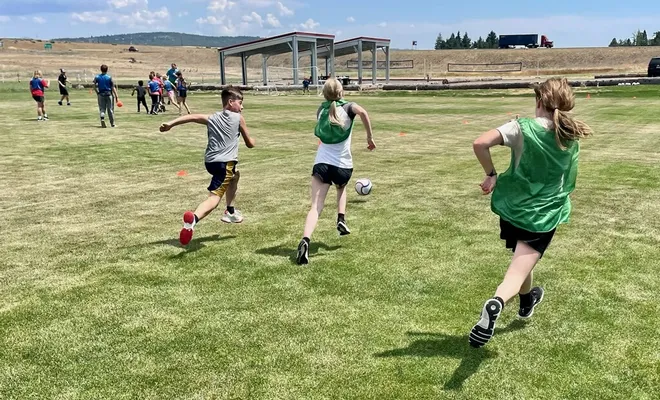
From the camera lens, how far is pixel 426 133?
18875 mm

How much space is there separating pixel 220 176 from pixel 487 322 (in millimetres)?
4356

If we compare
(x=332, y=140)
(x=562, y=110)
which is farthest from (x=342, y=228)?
(x=562, y=110)

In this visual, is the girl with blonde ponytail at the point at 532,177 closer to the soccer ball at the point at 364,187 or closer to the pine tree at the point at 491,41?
the soccer ball at the point at 364,187

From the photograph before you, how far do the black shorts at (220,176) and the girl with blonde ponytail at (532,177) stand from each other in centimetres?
388

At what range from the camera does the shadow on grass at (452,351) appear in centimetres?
393

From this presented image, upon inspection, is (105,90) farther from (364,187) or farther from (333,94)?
(333,94)

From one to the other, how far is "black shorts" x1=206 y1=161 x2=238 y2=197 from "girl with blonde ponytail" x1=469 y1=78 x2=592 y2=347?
3.88m

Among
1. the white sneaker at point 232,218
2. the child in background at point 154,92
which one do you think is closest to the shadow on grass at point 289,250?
the white sneaker at point 232,218

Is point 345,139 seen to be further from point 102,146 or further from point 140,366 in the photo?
point 102,146

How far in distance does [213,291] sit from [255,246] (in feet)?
5.05

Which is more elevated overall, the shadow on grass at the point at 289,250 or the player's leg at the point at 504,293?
the player's leg at the point at 504,293

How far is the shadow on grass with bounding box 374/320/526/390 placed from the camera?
12.9 ft

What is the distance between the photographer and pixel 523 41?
404ft

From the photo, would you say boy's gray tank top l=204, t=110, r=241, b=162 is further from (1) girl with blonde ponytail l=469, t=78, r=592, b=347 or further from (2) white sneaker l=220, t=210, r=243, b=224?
(1) girl with blonde ponytail l=469, t=78, r=592, b=347
